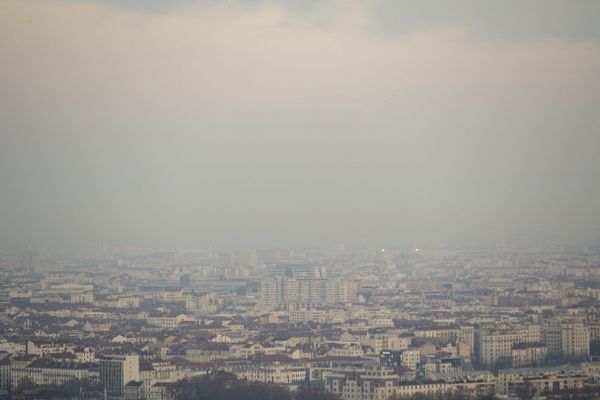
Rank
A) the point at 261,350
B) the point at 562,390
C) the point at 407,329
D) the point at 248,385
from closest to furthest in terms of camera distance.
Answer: the point at 562,390, the point at 248,385, the point at 261,350, the point at 407,329

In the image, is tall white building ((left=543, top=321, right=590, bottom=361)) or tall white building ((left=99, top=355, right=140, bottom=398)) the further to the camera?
tall white building ((left=543, top=321, right=590, bottom=361))

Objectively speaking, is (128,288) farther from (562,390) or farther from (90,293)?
(562,390)

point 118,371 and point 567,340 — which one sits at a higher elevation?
point 567,340

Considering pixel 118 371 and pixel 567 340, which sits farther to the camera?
pixel 567 340

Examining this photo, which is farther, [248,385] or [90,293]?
[90,293]

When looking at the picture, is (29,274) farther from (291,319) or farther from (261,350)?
(261,350)

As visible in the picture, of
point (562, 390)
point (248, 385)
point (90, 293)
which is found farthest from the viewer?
point (90, 293)

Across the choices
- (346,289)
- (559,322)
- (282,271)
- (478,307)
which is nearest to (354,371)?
(559,322)

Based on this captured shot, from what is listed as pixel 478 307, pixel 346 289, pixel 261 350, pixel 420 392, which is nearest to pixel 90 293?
pixel 346 289

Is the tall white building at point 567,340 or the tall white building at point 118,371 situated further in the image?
the tall white building at point 567,340
